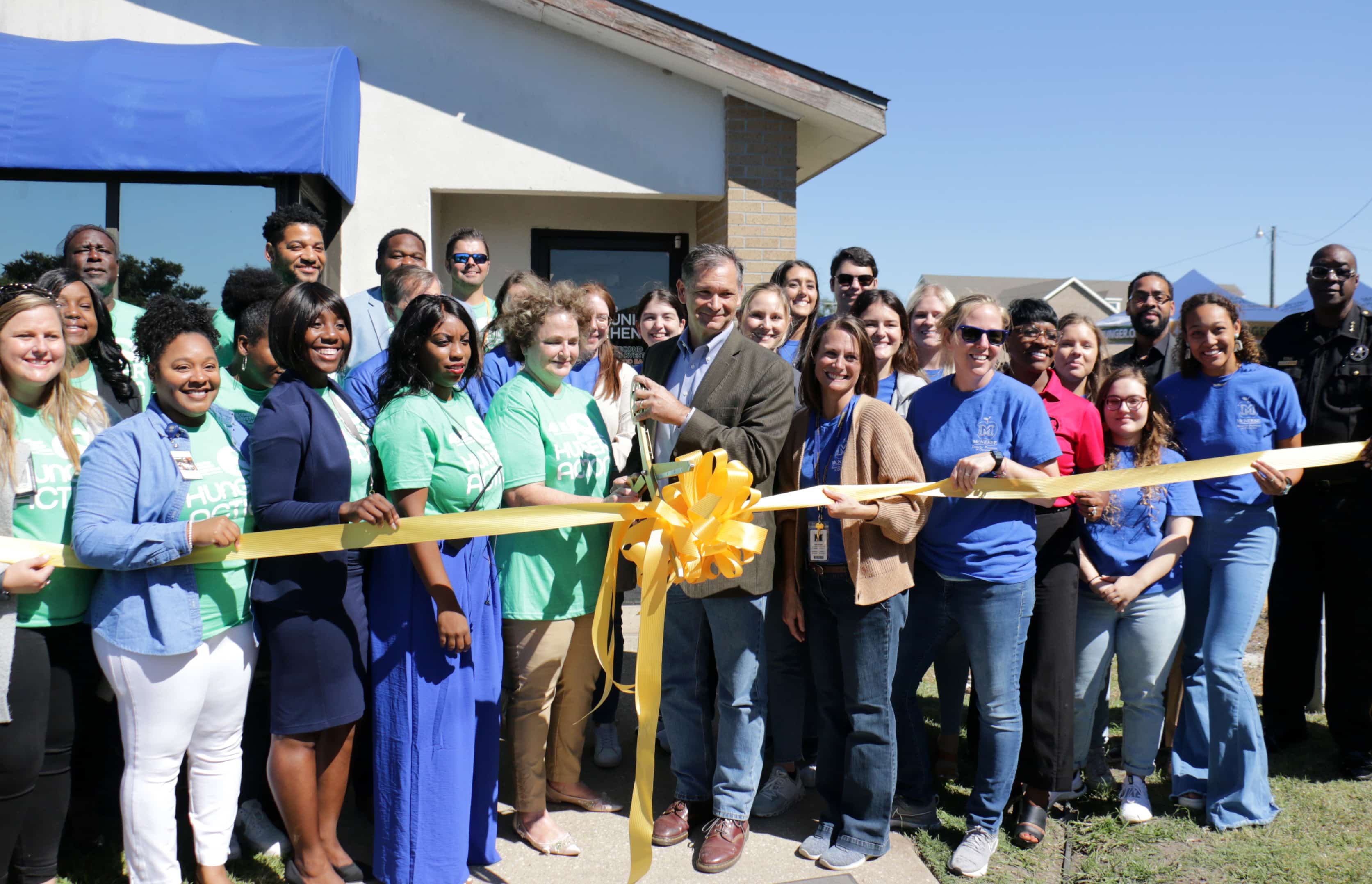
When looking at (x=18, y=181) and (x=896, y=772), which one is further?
(x=18, y=181)

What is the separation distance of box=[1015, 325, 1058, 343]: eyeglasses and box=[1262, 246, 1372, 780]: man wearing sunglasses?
171 cm

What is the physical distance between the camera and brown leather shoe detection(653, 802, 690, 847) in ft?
13.0

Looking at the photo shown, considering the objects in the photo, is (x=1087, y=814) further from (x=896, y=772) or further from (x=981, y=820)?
(x=896, y=772)

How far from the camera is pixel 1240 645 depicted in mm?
4195

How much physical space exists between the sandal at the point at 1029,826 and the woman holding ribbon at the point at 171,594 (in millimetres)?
3113

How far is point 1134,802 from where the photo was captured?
13.9ft

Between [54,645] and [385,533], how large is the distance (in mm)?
1216

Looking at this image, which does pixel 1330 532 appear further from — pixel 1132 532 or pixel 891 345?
pixel 891 345

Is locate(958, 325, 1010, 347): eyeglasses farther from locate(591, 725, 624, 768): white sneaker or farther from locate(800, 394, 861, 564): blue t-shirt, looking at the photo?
locate(591, 725, 624, 768): white sneaker

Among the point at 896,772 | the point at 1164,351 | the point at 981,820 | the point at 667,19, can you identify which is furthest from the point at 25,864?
the point at 667,19

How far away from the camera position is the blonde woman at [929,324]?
4.80 m

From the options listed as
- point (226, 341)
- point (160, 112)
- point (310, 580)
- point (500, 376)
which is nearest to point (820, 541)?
point (500, 376)

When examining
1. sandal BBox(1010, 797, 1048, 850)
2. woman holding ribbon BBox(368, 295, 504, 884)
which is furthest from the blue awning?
sandal BBox(1010, 797, 1048, 850)

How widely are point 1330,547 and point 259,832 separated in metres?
5.28
